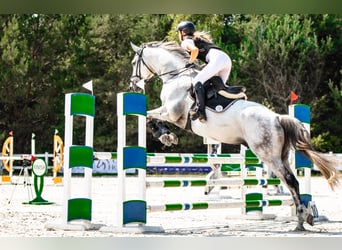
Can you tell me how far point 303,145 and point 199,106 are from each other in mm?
691

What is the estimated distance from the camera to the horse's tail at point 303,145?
152 inches

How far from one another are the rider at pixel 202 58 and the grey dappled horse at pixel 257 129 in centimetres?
8

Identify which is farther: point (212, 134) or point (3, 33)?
point (3, 33)

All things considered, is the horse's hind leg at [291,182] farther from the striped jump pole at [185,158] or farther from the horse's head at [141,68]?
the horse's head at [141,68]

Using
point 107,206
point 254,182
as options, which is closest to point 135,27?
point 107,206

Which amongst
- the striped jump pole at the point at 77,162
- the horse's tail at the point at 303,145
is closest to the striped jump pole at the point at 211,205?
the striped jump pole at the point at 77,162

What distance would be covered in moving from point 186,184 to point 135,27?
13942 millimetres

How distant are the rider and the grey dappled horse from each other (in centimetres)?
8

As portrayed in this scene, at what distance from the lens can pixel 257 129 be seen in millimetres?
3875

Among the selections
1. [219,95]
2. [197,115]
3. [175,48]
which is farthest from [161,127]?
[175,48]

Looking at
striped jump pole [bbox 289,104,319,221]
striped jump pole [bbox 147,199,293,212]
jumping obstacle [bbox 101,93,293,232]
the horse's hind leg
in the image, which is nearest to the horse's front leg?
jumping obstacle [bbox 101,93,293,232]
